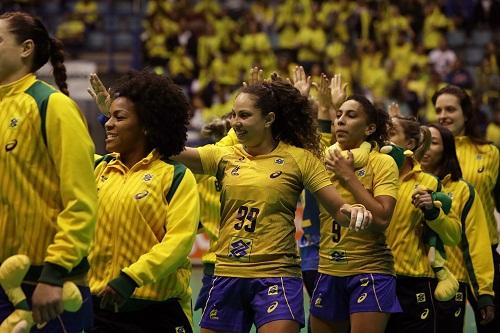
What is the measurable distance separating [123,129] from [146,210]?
0.45 m

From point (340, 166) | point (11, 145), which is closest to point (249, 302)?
point (340, 166)

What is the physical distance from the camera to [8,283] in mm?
4609

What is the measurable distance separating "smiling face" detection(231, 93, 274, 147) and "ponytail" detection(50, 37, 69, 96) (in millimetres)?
1453

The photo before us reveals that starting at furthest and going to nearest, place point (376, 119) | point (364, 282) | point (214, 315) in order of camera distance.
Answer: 1. point (376, 119)
2. point (364, 282)
3. point (214, 315)

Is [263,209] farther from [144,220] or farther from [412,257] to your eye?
[412,257]

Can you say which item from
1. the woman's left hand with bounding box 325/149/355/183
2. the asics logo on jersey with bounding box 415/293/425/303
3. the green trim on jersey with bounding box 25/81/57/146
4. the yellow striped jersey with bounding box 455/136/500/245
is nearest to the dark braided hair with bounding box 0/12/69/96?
the green trim on jersey with bounding box 25/81/57/146

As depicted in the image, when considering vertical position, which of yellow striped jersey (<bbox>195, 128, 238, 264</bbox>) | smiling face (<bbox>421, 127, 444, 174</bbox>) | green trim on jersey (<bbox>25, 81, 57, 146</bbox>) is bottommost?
yellow striped jersey (<bbox>195, 128, 238, 264</bbox>)

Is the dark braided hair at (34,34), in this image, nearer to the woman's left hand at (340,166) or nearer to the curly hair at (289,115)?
the curly hair at (289,115)

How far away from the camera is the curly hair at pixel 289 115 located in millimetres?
6609

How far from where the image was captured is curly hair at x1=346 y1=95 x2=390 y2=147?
23.4 feet

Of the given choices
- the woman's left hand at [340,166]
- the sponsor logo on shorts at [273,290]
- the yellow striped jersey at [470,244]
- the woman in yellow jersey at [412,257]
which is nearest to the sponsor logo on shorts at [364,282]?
the woman in yellow jersey at [412,257]

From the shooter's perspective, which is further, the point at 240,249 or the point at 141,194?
the point at 240,249

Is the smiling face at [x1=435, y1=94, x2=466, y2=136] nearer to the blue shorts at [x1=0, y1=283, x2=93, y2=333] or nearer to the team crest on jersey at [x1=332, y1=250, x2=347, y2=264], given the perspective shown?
the team crest on jersey at [x1=332, y1=250, x2=347, y2=264]

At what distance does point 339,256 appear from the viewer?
6.98m
